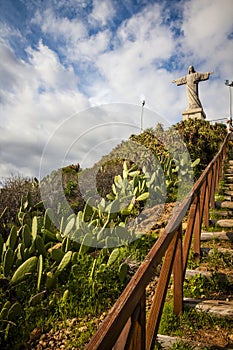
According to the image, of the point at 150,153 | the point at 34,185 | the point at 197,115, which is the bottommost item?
the point at 34,185

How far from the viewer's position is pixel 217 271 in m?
3.14

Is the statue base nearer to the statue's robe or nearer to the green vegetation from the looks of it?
the statue's robe

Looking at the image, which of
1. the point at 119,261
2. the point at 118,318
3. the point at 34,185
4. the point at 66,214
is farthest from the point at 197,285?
the point at 34,185

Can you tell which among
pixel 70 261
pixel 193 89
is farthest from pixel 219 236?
pixel 193 89

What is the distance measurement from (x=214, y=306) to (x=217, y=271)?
2.13 feet

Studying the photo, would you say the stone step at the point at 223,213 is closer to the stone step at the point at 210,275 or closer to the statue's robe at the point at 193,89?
the stone step at the point at 210,275

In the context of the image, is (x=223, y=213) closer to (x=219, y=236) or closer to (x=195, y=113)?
(x=219, y=236)

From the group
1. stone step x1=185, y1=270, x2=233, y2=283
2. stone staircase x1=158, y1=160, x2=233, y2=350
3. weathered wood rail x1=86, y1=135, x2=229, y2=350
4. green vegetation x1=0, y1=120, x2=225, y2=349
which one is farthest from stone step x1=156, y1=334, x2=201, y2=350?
stone step x1=185, y1=270, x2=233, y2=283

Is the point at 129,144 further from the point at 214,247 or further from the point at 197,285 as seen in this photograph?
the point at 197,285

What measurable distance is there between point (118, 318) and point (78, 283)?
2.23 m

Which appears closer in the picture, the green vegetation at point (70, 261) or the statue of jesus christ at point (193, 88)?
the green vegetation at point (70, 261)

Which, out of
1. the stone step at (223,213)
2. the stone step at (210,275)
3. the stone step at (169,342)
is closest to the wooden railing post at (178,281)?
the stone step at (169,342)

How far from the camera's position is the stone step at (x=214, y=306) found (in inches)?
96.7

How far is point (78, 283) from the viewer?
3.34 metres
